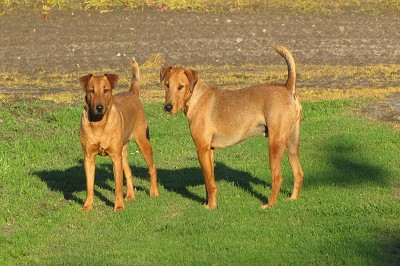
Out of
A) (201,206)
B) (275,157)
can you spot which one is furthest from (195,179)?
(275,157)

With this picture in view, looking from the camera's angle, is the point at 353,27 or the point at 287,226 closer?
the point at 287,226

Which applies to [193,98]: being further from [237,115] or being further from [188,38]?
[188,38]

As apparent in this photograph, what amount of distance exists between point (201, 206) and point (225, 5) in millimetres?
18581

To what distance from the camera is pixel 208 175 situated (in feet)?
37.6

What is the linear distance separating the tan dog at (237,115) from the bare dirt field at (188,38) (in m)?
13.4

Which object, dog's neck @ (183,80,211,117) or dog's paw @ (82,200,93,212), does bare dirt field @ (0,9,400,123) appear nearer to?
dog's neck @ (183,80,211,117)

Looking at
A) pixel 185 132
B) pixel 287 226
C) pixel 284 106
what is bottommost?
pixel 185 132

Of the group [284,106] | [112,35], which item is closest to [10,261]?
[284,106]

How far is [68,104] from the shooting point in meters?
19.5

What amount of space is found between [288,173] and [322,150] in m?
1.74

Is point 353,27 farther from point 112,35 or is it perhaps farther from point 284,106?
point 284,106

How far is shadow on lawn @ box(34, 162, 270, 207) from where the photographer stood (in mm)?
12346

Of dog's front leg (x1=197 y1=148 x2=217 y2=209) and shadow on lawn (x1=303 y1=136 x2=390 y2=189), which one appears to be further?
shadow on lawn (x1=303 y1=136 x2=390 y2=189)

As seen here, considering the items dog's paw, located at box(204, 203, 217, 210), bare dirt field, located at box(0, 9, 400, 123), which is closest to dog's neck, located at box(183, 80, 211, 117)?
dog's paw, located at box(204, 203, 217, 210)
